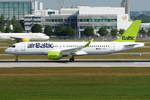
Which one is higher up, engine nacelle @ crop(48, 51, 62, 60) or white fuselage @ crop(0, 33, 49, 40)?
white fuselage @ crop(0, 33, 49, 40)

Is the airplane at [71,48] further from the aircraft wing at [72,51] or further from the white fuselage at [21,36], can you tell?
the white fuselage at [21,36]

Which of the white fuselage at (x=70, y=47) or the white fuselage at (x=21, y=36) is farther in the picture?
the white fuselage at (x=21, y=36)
